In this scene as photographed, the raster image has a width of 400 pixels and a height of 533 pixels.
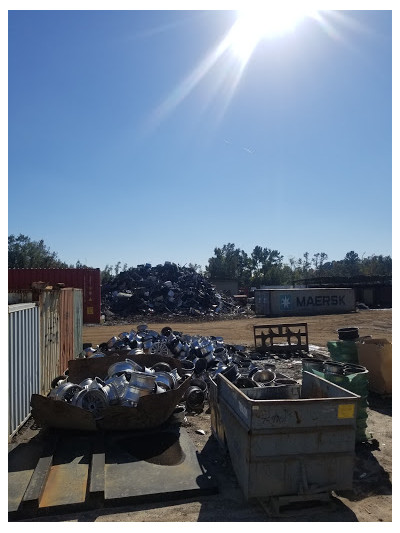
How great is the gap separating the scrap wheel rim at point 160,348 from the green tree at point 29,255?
41027mm

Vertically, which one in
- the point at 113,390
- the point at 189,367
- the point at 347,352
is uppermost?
the point at 347,352

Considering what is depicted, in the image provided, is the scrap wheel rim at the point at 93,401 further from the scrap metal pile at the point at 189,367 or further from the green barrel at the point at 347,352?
the green barrel at the point at 347,352

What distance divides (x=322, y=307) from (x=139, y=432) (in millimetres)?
28151

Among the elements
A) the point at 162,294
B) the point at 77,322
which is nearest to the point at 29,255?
the point at 162,294

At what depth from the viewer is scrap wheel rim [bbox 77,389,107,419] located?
22.6ft

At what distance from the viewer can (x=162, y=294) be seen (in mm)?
32844

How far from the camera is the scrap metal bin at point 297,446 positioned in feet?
15.2

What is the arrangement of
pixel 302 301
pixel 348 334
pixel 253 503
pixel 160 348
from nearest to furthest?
pixel 253 503 → pixel 348 334 → pixel 160 348 → pixel 302 301

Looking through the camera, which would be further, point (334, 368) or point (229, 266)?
point (229, 266)

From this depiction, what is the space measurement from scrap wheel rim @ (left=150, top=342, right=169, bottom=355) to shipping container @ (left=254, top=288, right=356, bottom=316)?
1952 cm

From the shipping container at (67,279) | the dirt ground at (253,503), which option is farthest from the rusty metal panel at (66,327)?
the shipping container at (67,279)

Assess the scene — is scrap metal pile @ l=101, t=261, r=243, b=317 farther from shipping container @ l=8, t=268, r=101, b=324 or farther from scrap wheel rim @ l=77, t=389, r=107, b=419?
scrap wheel rim @ l=77, t=389, r=107, b=419

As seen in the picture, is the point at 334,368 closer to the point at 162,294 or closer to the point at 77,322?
the point at 77,322

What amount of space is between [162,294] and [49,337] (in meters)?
23.6
